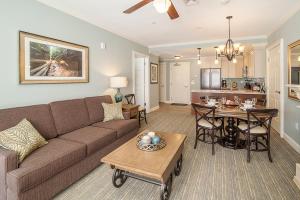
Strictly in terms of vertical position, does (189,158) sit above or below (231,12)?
below

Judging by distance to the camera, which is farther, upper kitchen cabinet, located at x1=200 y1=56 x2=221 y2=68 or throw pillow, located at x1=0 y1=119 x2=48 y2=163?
upper kitchen cabinet, located at x1=200 y1=56 x2=221 y2=68

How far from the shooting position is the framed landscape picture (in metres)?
2.54

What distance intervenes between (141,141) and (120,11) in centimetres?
237

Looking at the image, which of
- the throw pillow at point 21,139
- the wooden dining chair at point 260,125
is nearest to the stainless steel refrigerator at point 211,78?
the wooden dining chair at point 260,125

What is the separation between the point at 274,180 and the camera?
2.20 meters

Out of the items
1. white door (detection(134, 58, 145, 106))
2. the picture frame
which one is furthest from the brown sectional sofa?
the picture frame

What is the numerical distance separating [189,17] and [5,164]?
3.54 m

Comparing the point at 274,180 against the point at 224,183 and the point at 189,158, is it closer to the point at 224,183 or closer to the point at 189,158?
the point at 224,183

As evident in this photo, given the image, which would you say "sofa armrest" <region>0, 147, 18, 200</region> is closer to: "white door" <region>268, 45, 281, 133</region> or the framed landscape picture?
the framed landscape picture

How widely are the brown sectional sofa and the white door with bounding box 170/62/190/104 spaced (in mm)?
5902

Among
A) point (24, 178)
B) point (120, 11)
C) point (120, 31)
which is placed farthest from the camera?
point (120, 31)

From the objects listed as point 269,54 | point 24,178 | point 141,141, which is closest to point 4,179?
point 24,178

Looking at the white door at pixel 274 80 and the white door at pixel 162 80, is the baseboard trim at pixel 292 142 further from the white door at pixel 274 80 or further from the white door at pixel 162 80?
the white door at pixel 162 80

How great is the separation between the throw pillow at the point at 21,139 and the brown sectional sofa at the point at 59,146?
75 mm
